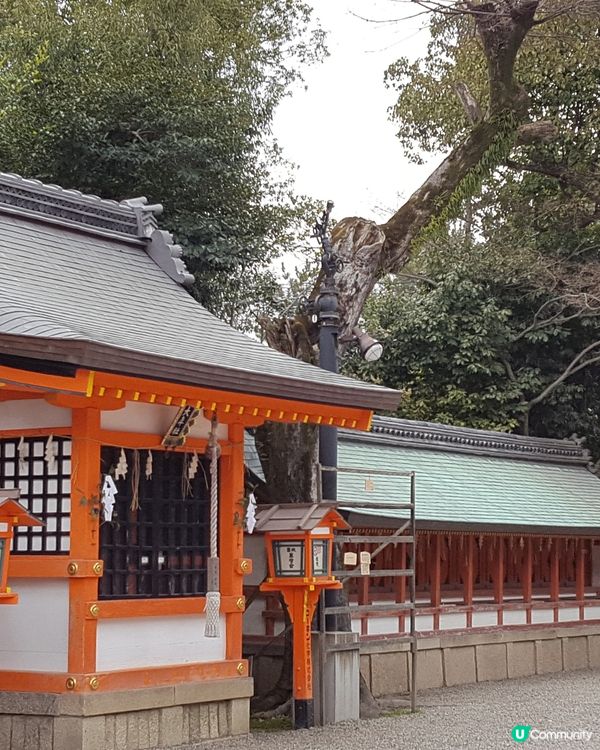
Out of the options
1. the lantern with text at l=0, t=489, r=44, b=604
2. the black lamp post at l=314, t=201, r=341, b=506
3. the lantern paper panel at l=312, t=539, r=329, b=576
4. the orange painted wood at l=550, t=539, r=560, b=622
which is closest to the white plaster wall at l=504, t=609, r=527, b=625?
the orange painted wood at l=550, t=539, r=560, b=622

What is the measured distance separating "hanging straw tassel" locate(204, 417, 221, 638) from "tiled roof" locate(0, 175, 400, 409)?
2.93ft

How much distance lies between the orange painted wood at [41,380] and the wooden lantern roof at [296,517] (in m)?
3.52

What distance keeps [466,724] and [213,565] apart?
365 cm

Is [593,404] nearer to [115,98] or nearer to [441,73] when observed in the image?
[441,73]

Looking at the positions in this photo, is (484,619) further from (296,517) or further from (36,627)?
(36,627)

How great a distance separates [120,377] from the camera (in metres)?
9.44

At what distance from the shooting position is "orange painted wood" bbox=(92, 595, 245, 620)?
10.3 meters

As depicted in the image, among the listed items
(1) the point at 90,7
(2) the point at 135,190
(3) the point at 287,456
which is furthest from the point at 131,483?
(1) the point at 90,7

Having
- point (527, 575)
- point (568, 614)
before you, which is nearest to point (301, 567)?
point (527, 575)

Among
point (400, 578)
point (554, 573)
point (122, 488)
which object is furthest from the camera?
point (554, 573)

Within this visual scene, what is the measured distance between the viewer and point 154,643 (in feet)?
35.8

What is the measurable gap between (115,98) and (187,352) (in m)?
10.9

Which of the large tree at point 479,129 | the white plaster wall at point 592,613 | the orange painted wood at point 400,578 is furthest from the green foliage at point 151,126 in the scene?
the white plaster wall at point 592,613
